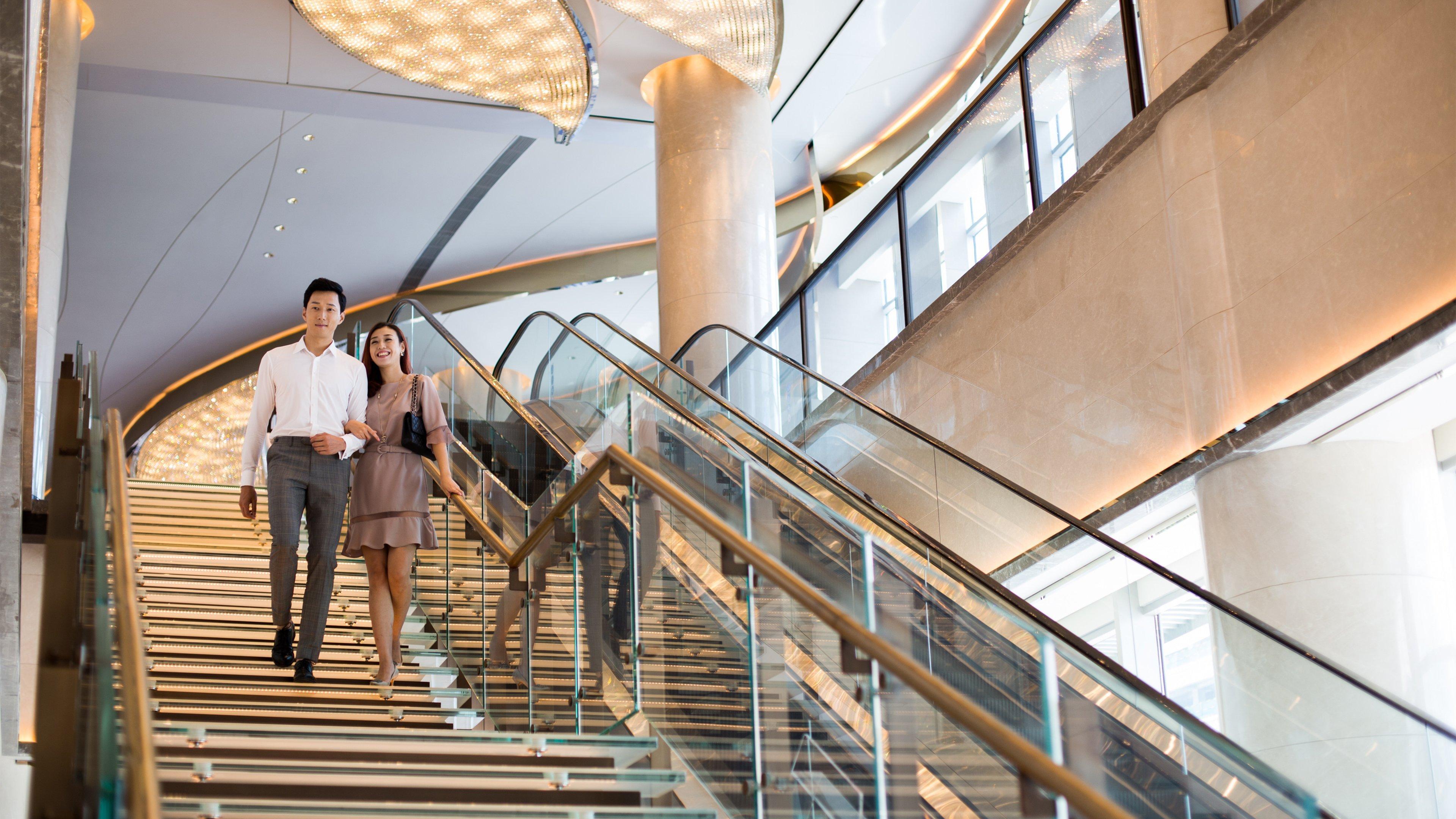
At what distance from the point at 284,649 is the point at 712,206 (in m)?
7.70

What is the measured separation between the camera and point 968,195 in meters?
11.6

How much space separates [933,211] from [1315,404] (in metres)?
6.21

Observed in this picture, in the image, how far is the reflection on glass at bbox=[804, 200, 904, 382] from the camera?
498 inches

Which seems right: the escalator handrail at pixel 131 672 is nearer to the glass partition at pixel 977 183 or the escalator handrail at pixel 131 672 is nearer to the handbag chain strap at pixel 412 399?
the handbag chain strap at pixel 412 399

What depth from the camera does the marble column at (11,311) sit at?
601 cm

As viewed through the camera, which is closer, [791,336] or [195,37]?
[195,37]

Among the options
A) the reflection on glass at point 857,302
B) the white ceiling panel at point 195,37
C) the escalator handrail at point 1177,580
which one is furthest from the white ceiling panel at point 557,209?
the escalator handrail at point 1177,580

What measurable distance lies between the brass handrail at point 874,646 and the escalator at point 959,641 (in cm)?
21

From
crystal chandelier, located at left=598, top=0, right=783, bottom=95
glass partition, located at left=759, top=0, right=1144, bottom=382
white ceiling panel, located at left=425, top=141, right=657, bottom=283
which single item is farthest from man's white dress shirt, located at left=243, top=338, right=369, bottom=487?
white ceiling panel, located at left=425, top=141, right=657, bottom=283

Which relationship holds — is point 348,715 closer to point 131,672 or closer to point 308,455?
point 308,455

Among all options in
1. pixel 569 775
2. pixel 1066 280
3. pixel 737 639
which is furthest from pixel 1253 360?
pixel 569 775

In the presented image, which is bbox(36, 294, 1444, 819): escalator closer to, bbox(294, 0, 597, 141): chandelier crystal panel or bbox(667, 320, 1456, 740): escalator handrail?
bbox(667, 320, 1456, 740): escalator handrail

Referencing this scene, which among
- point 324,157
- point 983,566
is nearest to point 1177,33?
point 983,566

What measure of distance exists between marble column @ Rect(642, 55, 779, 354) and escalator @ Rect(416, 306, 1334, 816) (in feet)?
20.5
